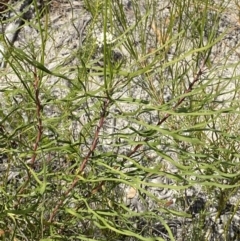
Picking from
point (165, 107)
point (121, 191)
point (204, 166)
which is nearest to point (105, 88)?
point (165, 107)

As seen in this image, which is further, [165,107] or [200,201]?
[200,201]

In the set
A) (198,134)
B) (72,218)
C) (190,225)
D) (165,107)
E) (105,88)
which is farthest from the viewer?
(190,225)

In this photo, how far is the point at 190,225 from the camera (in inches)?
70.8

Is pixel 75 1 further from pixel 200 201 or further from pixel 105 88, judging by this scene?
pixel 105 88

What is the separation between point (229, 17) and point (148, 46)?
468 millimetres

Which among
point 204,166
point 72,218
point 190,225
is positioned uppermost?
point 204,166

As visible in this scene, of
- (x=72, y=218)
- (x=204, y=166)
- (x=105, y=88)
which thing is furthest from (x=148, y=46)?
(x=105, y=88)

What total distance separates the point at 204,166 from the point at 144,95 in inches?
45.7

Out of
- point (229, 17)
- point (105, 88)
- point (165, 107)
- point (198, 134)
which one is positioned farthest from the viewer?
point (229, 17)

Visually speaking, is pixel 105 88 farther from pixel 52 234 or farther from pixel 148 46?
pixel 148 46

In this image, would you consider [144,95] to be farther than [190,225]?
Yes

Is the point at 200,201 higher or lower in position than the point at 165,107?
lower

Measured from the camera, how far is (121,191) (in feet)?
5.93

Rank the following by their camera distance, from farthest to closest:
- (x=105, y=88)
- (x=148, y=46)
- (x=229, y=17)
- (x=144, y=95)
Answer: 1. (x=229, y=17)
2. (x=148, y=46)
3. (x=144, y=95)
4. (x=105, y=88)
